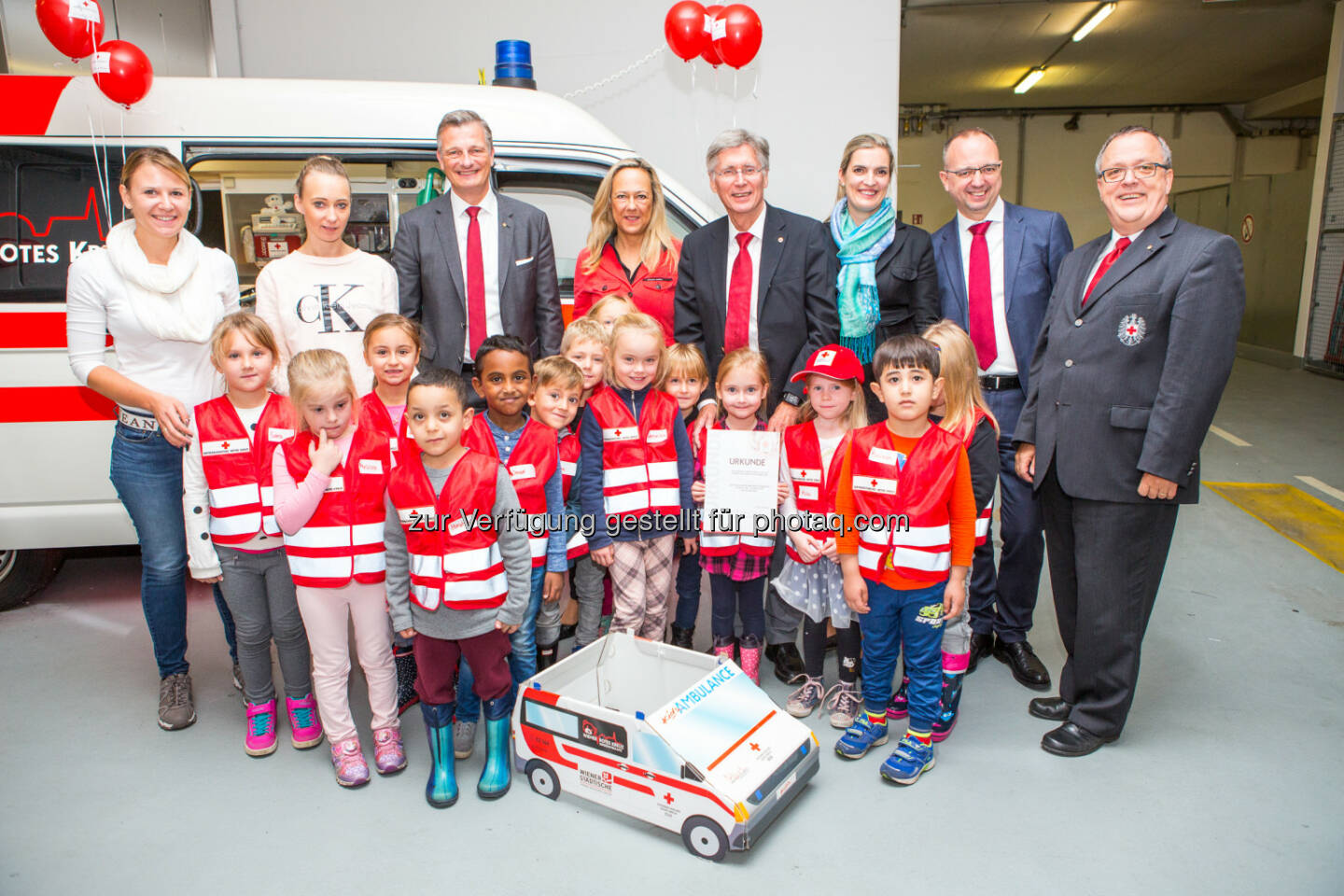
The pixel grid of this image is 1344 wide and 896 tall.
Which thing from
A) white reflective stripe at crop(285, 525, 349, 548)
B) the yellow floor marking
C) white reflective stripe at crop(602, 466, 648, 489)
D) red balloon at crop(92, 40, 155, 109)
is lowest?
the yellow floor marking

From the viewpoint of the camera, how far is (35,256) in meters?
3.31

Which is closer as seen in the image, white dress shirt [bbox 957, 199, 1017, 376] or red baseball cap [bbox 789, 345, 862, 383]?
red baseball cap [bbox 789, 345, 862, 383]

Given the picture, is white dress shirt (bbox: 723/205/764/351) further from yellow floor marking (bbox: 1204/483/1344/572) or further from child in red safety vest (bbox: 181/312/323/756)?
yellow floor marking (bbox: 1204/483/1344/572)

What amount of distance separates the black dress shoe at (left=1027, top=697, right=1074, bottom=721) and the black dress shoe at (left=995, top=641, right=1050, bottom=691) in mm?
174

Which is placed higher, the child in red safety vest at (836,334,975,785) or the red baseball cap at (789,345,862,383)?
the red baseball cap at (789,345,862,383)

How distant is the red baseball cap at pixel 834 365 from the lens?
2625 mm

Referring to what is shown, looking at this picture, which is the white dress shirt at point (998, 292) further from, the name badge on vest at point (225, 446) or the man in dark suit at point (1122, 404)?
the name badge on vest at point (225, 446)

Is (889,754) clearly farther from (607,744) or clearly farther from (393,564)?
(393,564)

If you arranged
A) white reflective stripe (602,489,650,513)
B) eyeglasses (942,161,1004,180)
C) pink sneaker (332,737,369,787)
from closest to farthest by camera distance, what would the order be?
pink sneaker (332,737,369,787) < white reflective stripe (602,489,650,513) < eyeglasses (942,161,1004,180)

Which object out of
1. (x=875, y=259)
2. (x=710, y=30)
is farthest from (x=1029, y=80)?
(x=875, y=259)

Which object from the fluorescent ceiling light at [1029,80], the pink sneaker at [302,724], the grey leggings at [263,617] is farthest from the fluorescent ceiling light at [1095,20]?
the pink sneaker at [302,724]

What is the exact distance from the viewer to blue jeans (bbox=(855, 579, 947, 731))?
2.46 m

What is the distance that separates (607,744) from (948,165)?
7.56 ft

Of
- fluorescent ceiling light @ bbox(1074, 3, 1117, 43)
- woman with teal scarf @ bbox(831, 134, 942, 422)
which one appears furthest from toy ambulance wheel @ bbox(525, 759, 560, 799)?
fluorescent ceiling light @ bbox(1074, 3, 1117, 43)
